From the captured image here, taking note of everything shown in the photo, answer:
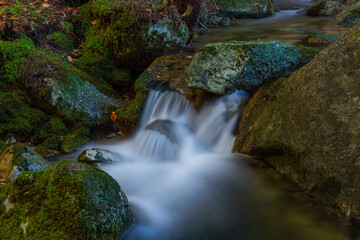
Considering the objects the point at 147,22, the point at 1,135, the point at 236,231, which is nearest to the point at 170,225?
the point at 236,231

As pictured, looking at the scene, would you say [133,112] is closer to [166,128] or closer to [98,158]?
[166,128]

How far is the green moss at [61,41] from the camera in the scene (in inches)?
284

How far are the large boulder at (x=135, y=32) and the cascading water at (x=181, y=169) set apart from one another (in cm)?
160

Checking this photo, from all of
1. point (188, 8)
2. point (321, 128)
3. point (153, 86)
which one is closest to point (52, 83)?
point (153, 86)

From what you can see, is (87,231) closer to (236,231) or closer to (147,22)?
(236,231)

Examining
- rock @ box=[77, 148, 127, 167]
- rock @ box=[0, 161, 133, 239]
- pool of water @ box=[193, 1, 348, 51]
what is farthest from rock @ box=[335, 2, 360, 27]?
rock @ box=[0, 161, 133, 239]

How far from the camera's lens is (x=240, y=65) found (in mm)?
4484

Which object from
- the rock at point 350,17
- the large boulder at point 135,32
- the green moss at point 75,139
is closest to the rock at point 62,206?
the green moss at point 75,139

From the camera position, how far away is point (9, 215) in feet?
8.58

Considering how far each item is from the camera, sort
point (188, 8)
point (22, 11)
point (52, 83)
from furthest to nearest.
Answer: point (188, 8), point (22, 11), point (52, 83)

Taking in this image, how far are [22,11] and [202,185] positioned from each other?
249 inches

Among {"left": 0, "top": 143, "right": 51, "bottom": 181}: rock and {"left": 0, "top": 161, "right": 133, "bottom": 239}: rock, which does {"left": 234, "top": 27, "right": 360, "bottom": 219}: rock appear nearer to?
{"left": 0, "top": 161, "right": 133, "bottom": 239}: rock

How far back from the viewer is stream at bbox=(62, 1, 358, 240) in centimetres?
303

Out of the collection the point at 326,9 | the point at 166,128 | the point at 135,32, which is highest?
the point at 326,9
